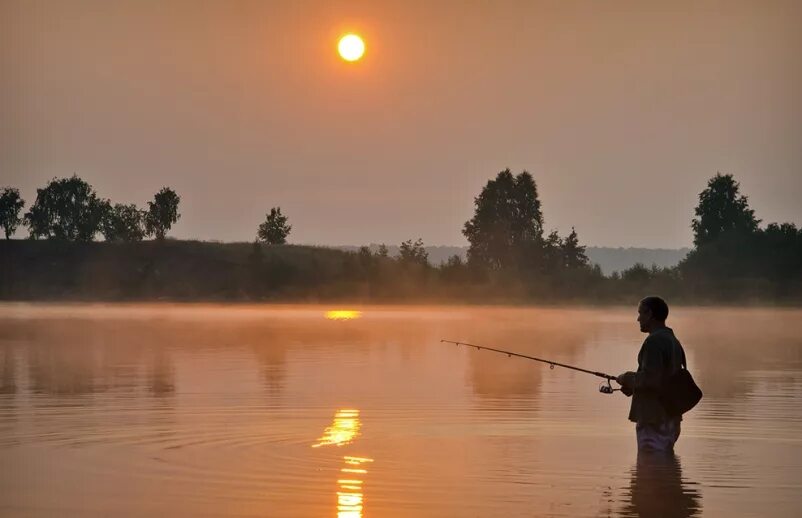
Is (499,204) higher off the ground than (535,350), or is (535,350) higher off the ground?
(499,204)

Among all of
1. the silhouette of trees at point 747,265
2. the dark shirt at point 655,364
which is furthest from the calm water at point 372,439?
the silhouette of trees at point 747,265

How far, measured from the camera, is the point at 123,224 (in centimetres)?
12862

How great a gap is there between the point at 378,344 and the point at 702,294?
2360 inches

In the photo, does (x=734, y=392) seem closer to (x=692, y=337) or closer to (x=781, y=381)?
Result: (x=781, y=381)

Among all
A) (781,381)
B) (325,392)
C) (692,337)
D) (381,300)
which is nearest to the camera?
(325,392)

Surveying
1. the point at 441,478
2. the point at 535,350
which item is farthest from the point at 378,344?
the point at 441,478

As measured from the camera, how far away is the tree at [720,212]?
10362 cm

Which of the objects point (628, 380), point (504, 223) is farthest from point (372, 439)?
point (504, 223)

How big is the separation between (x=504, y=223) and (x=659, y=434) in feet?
314

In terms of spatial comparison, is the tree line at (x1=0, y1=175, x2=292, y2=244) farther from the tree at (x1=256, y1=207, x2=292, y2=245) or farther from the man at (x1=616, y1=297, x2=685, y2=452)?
the man at (x1=616, y1=297, x2=685, y2=452)

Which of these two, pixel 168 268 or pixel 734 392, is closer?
pixel 734 392

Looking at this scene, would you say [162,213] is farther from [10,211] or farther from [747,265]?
[747,265]

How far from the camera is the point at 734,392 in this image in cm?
2344

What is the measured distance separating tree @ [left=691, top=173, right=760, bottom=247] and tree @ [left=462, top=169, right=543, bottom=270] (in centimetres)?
1167
